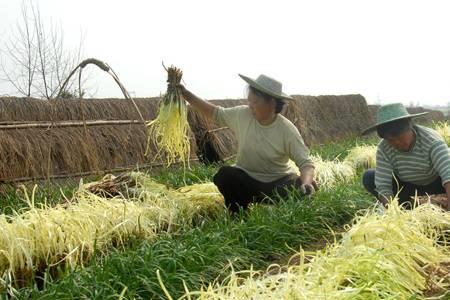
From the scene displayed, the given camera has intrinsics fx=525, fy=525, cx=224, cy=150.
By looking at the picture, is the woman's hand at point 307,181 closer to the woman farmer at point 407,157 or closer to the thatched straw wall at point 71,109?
the woman farmer at point 407,157

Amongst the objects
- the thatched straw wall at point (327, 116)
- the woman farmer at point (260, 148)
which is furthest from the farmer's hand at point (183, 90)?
the thatched straw wall at point (327, 116)

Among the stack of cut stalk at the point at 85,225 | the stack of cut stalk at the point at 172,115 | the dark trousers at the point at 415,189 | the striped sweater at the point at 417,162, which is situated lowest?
the stack of cut stalk at the point at 85,225

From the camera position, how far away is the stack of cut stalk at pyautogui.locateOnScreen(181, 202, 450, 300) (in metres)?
2.07

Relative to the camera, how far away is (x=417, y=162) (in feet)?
12.3

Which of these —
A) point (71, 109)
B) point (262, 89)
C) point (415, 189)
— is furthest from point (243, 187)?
point (71, 109)

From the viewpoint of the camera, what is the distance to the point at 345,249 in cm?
261

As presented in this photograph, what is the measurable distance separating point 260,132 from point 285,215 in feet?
2.85

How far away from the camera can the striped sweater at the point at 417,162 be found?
3.54 meters

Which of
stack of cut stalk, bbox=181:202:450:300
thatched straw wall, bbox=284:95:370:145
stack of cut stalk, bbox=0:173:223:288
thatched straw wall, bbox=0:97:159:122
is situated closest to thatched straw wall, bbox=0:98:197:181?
thatched straw wall, bbox=0:97:159:122

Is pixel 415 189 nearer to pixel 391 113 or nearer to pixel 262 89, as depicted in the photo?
pixel 391 113

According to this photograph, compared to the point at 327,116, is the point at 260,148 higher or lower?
higher

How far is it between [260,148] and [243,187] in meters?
0.36

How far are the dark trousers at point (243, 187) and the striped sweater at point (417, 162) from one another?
919 millimetres

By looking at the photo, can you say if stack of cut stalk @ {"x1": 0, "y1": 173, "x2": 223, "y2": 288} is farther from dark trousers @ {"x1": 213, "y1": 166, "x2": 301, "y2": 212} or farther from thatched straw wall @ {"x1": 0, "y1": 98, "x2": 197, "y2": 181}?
thatched straw wall @ {"x1": 0, "y1": 98, "x2": 197, "y2": 181}
